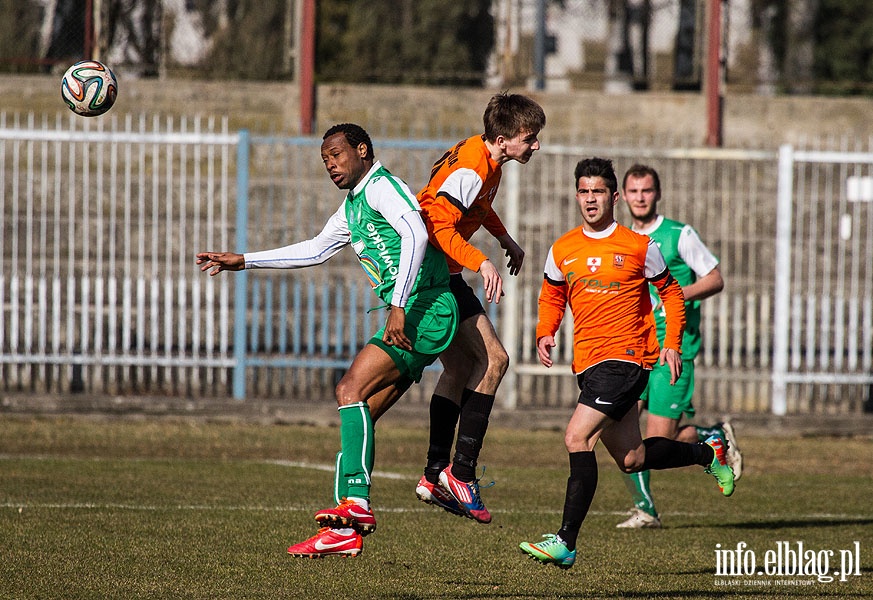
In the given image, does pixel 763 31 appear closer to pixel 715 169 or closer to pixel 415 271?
pixel 715 169

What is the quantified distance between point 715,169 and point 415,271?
10750 mm

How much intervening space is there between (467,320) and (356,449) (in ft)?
3.44

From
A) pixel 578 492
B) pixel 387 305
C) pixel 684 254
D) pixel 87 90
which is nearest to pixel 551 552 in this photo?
pixel 578 492

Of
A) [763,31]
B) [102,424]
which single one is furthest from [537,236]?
[763,31]

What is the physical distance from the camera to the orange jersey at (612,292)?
712 cm

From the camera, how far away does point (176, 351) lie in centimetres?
1513

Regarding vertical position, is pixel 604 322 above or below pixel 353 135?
below

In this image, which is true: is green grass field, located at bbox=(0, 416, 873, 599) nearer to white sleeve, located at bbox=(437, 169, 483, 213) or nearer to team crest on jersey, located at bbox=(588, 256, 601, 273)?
team crest on jersey, located at bbox=(588, 256, 601, 273)

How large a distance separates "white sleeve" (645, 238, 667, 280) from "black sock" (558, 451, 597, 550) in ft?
3.52

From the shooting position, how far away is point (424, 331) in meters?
6.72

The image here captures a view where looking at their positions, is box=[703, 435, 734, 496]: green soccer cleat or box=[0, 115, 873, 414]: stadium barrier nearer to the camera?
box=[703, 435, 734, 496]: green soccer cleat

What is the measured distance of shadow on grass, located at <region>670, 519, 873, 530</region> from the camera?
9.21 meters

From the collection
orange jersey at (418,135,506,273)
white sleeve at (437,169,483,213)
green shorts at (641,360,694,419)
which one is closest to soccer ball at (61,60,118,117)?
orange jersey at (418,135,506,273)

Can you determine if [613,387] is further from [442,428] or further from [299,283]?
[299,283]
